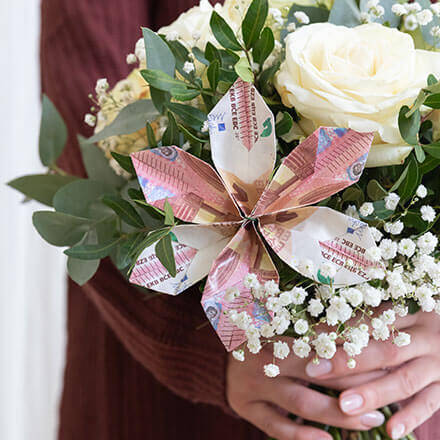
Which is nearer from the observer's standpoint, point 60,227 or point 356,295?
point 356,295

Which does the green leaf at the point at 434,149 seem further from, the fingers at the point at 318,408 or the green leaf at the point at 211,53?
the fingers at the point at 318,408

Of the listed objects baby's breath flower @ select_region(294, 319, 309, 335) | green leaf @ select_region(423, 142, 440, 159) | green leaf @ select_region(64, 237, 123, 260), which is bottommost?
baby's breath flower @ select_region(294, 319, 309, 335)

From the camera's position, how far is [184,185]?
0.39 m

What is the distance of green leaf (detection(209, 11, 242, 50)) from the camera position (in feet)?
1.24

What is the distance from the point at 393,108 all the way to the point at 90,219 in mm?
271

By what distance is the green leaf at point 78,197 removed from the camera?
19.0 inches

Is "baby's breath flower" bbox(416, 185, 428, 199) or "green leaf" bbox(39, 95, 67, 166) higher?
"green leaf" bbox(39, 95, 67, 166)

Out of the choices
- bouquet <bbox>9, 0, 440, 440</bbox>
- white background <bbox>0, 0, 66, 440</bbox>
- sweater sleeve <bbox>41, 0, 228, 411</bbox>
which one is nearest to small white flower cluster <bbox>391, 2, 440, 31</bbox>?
bouquet <bbox>9, 0, 440, 440</bbox>

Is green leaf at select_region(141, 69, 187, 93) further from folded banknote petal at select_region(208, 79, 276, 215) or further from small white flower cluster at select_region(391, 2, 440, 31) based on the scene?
small white flower cluster at select_region(391, 2, 440, 31)

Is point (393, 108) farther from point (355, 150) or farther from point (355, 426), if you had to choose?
point (355, 426)

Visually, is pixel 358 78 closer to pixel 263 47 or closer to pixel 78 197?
pixel 263 47

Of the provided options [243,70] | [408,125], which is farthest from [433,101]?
[243,70]

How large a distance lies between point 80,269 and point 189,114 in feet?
0.56

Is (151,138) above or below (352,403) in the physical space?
above
